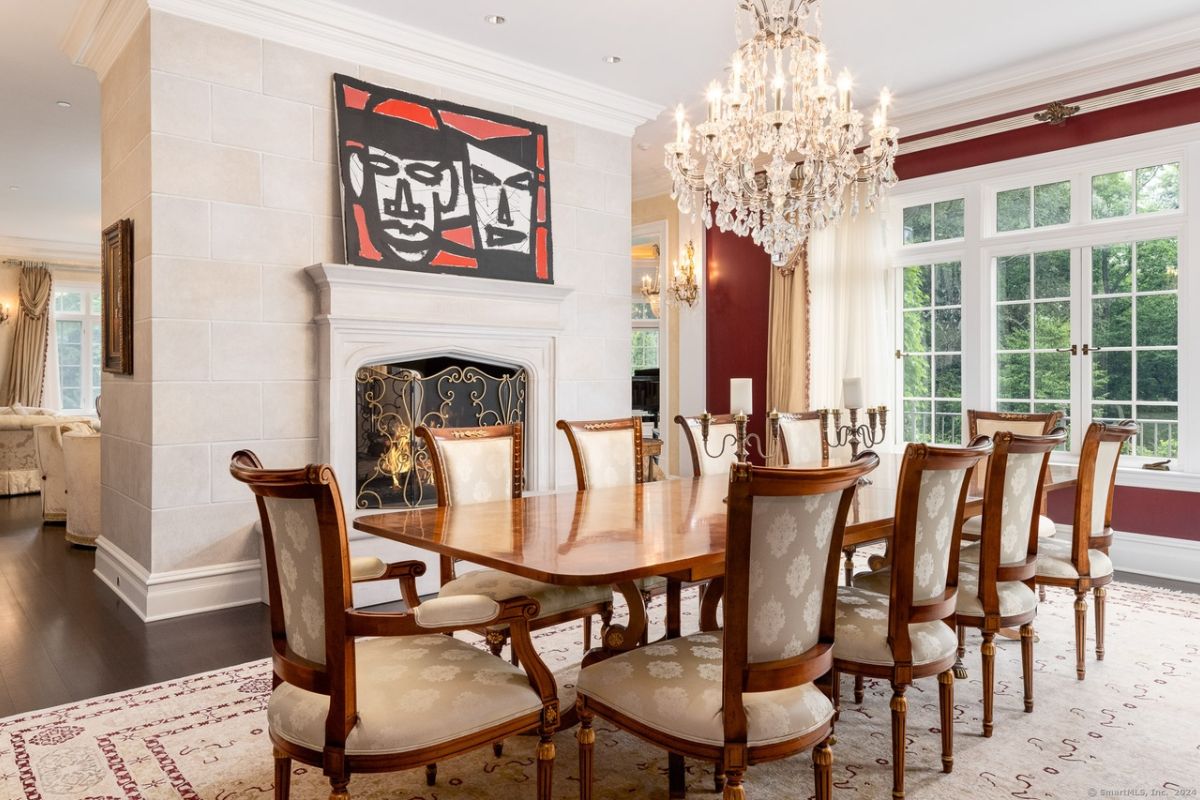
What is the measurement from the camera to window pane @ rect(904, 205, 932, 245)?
5.57 meters

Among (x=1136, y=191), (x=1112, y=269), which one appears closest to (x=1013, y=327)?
(x=1112, y=269)

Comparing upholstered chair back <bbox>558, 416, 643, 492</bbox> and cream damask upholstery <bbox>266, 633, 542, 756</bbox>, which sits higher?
upholstered chair back <bbox>558, 416, 643, 492</bbox>

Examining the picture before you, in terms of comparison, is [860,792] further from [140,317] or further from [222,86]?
[222,86]

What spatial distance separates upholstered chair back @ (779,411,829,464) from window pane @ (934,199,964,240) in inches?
89.1

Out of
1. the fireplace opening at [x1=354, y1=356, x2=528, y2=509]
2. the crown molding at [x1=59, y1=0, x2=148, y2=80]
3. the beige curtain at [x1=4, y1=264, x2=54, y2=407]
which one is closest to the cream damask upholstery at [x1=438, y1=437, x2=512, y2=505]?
the fireplace opening at [x1=354, y1=356, x2=528, y2=509]

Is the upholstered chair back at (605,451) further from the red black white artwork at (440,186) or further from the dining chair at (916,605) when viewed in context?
the red black white artwork at (440,186)

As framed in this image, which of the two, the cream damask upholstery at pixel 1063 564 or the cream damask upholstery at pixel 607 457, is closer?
the cream damask upholstery at pixel 1063 564

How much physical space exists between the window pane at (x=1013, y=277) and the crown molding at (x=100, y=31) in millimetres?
5011

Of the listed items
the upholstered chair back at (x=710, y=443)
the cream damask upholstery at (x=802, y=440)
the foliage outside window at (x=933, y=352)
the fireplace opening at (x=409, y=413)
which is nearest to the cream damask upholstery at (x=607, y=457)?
the upholstered chair back at (x=710, y=443)

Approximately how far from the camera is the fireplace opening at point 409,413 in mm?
4238

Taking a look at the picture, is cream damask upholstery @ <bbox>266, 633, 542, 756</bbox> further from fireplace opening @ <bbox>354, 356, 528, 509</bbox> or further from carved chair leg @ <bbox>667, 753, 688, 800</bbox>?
fireplace opening @ <bbox>354, 356, 528, 509</bbox>

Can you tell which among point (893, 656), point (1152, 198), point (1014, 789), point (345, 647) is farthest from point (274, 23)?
point (1152, 198)

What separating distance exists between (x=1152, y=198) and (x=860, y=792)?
13.4ft

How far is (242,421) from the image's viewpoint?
12.6ft
